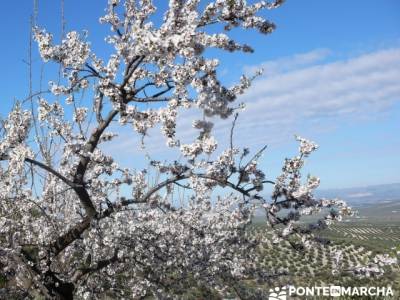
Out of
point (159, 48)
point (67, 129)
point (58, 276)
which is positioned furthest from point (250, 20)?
point (58, 276)

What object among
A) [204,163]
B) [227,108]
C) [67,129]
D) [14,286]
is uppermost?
[67,129]

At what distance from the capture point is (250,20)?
6039 mm

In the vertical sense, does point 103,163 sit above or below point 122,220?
above

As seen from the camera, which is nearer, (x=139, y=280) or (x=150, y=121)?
(x=150, y=121)

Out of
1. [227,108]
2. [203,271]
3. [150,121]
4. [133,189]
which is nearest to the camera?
[227,108]

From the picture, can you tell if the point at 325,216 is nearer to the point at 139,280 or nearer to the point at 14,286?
the point at 139,280

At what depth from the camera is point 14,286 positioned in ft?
29.3

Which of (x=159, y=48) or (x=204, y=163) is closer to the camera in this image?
(x=159, y=48)

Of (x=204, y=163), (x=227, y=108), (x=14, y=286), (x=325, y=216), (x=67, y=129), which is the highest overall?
(x=67, y=129)

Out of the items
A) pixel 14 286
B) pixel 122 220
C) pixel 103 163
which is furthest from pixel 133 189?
pixel 14 286

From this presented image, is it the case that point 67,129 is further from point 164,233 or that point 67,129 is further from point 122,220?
point 164,233

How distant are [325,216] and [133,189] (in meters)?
3.80

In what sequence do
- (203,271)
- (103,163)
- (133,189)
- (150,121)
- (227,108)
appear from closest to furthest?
1. (227,108)
2. (150,121)
3. (103,163)
4. (133,189)
5. (203,271)

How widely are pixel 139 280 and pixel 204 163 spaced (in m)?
4.84
